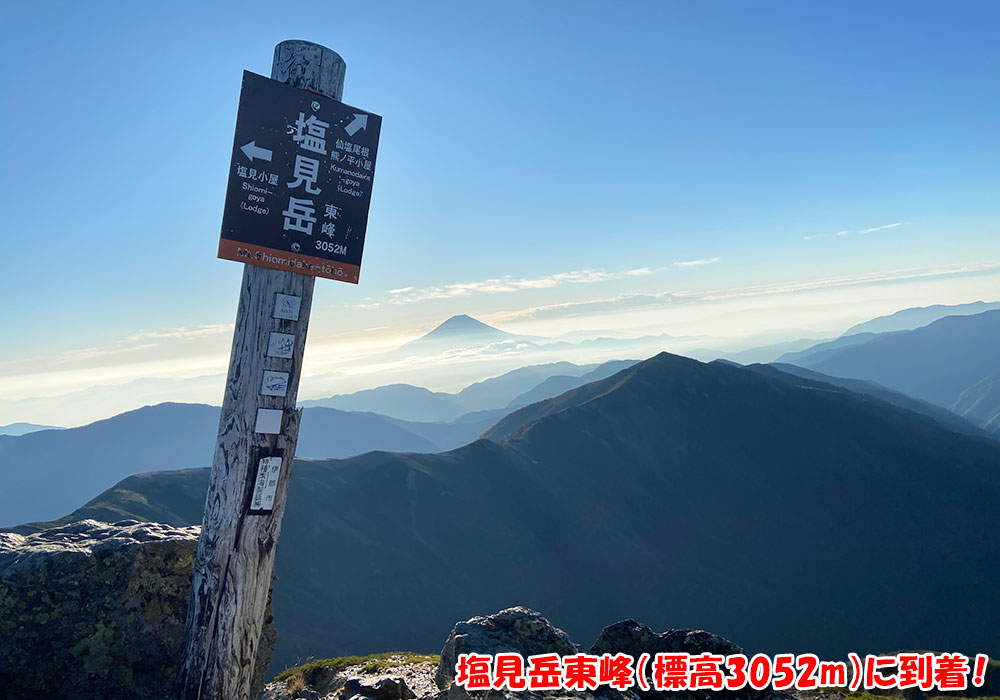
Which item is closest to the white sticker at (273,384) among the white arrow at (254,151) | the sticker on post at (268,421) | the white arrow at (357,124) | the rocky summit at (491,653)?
the sticker on post at (268,421)

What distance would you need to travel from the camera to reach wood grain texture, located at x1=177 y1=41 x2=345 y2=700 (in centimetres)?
720

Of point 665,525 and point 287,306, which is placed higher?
point 287,306

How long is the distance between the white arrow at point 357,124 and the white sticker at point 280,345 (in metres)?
2.92

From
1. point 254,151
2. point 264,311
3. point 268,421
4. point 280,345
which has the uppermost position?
point 254,151

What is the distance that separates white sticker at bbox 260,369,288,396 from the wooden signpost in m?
0.01

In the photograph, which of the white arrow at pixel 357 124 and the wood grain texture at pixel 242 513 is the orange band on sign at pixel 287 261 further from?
the white arrow at pixel 357 124

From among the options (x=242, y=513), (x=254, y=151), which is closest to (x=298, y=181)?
(x=254, y=151)

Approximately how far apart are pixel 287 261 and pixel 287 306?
0.60 m

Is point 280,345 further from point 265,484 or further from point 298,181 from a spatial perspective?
point 298,181

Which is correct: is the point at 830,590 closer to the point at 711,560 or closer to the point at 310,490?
the point at 711,560

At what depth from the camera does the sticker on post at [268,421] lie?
24.0 feet

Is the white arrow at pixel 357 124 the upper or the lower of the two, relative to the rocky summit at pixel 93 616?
upper

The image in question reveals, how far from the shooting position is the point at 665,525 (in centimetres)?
11150

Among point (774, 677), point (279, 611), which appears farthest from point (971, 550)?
point (774, 677)
